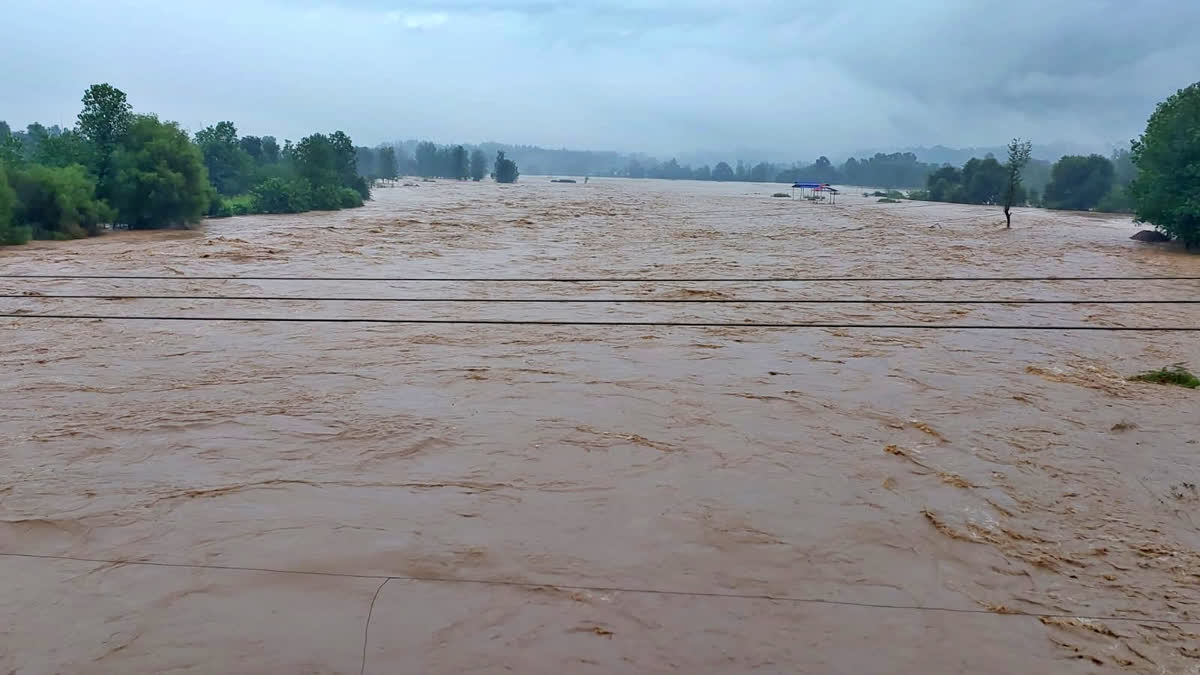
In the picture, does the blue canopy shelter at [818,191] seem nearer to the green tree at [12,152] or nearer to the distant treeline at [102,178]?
the distant treeline at [102,178]

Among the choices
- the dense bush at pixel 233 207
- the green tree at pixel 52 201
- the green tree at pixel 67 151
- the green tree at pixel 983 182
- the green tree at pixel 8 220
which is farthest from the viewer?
the green tree at pixel 983 182

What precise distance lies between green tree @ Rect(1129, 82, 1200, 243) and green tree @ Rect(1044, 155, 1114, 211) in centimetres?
2405

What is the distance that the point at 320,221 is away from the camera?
1084 inches

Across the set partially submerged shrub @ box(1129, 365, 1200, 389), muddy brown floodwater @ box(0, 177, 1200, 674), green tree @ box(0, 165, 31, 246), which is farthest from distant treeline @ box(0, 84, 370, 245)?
partially submerged shrub @ box(1129, 365, 1200, 389)

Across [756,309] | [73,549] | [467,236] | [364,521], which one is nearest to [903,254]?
[756,309]

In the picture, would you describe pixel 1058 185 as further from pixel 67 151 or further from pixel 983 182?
pixel 67 151

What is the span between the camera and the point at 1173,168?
19141 mm

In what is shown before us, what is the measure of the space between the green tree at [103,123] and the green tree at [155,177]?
13.1 inches

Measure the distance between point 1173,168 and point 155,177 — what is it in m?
26.8

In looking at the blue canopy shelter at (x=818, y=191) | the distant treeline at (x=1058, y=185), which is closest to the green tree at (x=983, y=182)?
the distant treeline at (x=1058, y=185)

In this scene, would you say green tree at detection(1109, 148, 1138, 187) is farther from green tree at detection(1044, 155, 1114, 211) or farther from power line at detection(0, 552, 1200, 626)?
power line at detection(0, 552, 1200, 626)

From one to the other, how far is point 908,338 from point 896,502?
17.7 feet

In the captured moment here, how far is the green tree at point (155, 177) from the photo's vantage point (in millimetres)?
22312

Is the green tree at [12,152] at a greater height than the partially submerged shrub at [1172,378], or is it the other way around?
the green tree at [12,152]
